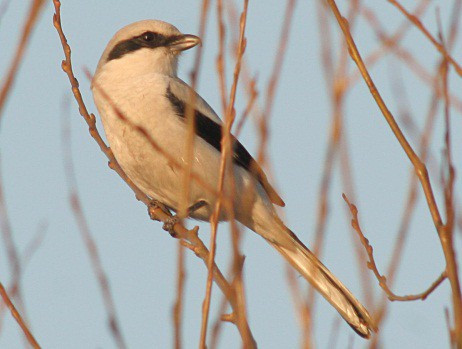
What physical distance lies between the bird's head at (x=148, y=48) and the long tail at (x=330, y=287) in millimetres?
1303

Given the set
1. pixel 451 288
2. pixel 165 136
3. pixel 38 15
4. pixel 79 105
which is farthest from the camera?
pixel 165 136

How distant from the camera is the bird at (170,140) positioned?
4.15 metres

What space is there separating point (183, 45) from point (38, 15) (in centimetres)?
331

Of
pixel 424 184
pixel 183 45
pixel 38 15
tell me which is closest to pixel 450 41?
pixel 424 184

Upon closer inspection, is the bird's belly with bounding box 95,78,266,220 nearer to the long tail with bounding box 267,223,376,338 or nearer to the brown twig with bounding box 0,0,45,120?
the long tail with bounding box 267,223,376,338

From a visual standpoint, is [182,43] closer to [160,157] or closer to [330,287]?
[160,157]

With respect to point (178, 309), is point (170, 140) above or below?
below

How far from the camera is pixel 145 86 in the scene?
14.6 ft

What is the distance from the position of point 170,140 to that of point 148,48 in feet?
2.92

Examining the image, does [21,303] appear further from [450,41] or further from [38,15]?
[450,41]

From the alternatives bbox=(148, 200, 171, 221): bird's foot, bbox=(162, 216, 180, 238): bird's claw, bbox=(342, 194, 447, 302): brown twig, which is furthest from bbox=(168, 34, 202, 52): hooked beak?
bbox=(342, 194, 447, 302): brown twig

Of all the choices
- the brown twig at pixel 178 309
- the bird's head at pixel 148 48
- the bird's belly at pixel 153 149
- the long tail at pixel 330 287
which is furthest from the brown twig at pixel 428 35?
the bird's head at pixel 148 48

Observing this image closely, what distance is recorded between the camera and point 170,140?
4207 millimetres

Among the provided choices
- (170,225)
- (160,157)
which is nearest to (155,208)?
(170,225)
